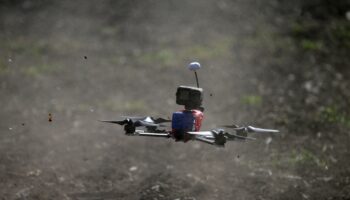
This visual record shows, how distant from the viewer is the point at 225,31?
20.4m

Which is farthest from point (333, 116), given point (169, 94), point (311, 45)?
point (311, 45)

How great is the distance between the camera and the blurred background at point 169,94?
30.4 ft

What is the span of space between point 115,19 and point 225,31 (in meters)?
4.87

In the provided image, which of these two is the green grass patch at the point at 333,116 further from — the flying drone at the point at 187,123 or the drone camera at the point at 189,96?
the drone camera at the point at 189,96

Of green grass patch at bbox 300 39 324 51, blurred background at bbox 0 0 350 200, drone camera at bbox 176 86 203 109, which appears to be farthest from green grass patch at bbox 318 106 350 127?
drone camera at bbox 176 86 203 109

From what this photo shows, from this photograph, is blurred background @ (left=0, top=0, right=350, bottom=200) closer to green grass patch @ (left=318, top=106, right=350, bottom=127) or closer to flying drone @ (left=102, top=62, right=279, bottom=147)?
green grass patch @ (left=318, top=106, right=350, bottom=127)

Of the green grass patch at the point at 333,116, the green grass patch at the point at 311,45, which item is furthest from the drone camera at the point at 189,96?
the green grass patch at the point at 311,45

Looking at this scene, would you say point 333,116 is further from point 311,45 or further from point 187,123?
point 187,123

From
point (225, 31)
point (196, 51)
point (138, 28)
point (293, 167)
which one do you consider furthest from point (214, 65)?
point (293, 167)

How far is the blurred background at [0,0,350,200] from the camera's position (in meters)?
9.26

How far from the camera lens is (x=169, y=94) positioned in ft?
50.5

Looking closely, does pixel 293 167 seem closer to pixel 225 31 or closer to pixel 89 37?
pixel 225 31

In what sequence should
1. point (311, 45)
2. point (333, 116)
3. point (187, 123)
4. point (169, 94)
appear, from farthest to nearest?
point (311, 45) < point (169, 94) < point (333, 116) < point (187, 123)

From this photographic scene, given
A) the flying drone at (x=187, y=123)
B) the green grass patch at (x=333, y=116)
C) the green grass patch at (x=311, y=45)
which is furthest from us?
the green grass patch at (x=311, y=45)
